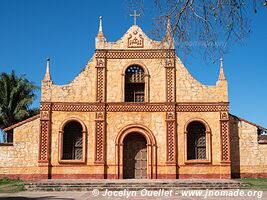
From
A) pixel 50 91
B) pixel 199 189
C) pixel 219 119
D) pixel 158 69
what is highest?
pixel 158 69

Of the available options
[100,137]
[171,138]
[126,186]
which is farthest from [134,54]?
[126,186]

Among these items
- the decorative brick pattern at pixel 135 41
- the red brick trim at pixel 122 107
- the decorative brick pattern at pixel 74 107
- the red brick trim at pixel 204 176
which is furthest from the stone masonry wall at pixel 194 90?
the decorative brick pattern at pixel 74 107

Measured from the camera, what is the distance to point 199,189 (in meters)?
19.5

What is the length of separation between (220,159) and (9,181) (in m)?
13.1

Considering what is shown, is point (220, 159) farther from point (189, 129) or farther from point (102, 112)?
point (102, 112)

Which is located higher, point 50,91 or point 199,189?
point 50,91

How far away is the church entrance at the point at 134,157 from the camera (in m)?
24.1

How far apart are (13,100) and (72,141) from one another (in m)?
12.8

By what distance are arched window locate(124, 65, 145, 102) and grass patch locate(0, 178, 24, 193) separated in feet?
28.0

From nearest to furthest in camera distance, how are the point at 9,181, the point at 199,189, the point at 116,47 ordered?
the point at 199,189 → the point at 9,181 → the point at 116,47

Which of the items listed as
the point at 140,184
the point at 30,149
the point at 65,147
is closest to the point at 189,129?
the point at 140,184

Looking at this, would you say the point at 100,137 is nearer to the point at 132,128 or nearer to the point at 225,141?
the point at 132,128

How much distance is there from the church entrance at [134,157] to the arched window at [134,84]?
2.45m

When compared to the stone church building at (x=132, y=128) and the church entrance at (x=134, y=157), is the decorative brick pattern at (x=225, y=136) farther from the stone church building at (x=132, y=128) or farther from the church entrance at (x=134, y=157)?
the church entrance at (x=134, y=157)
